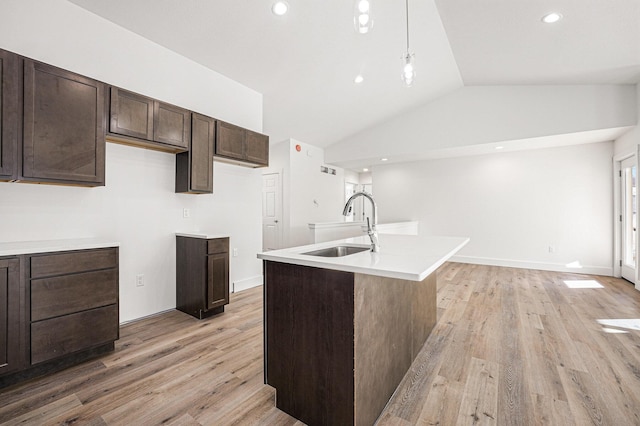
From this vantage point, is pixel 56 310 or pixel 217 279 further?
pixel 217 279

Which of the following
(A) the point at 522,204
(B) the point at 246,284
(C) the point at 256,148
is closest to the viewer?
(C) the point at 256,148

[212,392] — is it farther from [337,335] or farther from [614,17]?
[614,17]

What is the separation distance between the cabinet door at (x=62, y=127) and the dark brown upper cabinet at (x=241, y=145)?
1189 millimetres

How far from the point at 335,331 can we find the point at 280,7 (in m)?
2.94

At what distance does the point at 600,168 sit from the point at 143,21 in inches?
280

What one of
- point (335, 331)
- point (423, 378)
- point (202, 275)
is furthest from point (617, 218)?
point (202, 275)

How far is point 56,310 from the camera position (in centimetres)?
196

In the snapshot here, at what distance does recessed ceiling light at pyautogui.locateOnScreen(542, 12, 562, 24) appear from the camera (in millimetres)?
2818

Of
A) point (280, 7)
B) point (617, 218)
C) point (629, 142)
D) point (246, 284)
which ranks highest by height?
point (280, 7)

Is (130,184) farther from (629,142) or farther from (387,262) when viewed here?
(629,142)

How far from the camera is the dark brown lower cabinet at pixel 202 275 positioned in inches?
115

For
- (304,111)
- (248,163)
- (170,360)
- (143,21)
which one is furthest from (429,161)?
(170,360)

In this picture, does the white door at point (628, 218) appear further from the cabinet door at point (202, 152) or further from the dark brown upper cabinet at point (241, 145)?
the cabinet door at point (202, 152)

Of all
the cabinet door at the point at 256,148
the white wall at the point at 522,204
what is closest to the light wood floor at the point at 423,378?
the cabinet door at the point at 256,148
